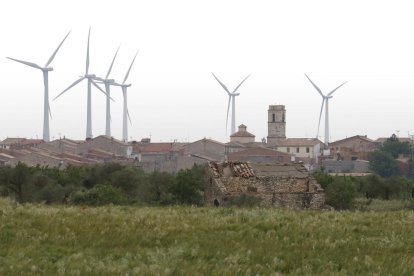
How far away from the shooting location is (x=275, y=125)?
16600cm

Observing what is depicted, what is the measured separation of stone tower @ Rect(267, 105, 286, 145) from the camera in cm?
16375

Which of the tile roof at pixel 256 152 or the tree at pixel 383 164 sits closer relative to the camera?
the tile roof at pixel 256 152

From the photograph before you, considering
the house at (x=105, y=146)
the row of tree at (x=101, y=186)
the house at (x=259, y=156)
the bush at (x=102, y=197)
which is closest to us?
the bush at (x=102, y=197)

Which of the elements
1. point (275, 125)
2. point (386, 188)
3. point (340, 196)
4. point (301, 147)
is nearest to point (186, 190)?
point (340, 196)

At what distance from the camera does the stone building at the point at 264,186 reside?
37062mm

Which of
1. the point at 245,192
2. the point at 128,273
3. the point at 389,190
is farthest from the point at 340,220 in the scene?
the point at 389,190

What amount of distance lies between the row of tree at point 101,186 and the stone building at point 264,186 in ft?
11.8

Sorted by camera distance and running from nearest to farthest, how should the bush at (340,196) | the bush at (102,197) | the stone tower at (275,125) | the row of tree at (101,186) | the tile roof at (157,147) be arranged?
the bush at (102,197) → the row of tree at (101,186) → the bush at (340,196) → the tile roof at (157,147) → the stone tower at (275,125)

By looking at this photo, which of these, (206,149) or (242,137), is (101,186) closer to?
(206,149)

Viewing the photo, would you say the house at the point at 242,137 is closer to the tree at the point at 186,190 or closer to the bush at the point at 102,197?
the tree at the point at 186,190

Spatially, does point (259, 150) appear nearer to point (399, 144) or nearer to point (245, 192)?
point (399, 144)

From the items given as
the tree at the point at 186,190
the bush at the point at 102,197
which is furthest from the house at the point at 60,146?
the bush at the point at 102,197

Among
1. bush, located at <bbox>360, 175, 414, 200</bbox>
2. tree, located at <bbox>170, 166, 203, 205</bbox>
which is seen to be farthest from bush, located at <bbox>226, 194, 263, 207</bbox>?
bush, located at <bbox>360, 175, 414, 200</bbox>

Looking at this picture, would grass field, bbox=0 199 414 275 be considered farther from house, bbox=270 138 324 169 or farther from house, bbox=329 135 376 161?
house, bbox=329 135 376 161
